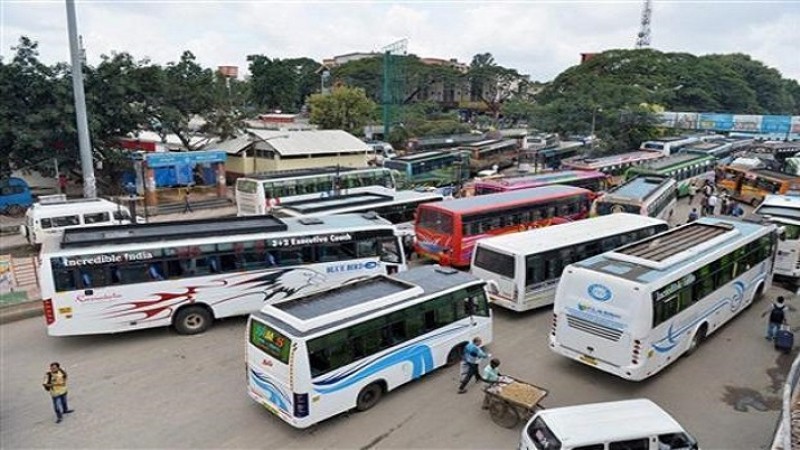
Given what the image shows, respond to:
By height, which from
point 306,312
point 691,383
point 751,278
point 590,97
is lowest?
point 691,383

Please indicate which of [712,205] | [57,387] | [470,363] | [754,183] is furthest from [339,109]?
[57,387]

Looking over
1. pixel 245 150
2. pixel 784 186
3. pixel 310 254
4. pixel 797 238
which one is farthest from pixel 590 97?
pixel 310 254

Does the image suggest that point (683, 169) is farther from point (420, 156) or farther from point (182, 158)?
point (182, 158)

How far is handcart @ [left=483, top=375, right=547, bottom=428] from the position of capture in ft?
32.8

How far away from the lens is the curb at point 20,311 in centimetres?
1541

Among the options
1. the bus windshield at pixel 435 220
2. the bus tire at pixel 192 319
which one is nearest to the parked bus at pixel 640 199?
the bus windshield at pixel 435 220

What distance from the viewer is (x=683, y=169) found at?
113ft

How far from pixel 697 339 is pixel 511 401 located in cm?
591

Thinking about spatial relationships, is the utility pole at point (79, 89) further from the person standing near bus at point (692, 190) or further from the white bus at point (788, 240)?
the person standing near bus at point (692, 190)

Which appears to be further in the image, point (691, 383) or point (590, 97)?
point (590, 97)

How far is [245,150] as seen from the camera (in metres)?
37.0

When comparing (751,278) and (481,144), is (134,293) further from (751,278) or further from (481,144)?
(481,144)

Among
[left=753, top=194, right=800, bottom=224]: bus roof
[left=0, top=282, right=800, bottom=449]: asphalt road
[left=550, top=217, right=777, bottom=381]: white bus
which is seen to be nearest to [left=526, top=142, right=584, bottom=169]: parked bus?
[left=753, top=194, right=800, bottom=224]: bus roof

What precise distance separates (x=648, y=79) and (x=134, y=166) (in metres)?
72.4
